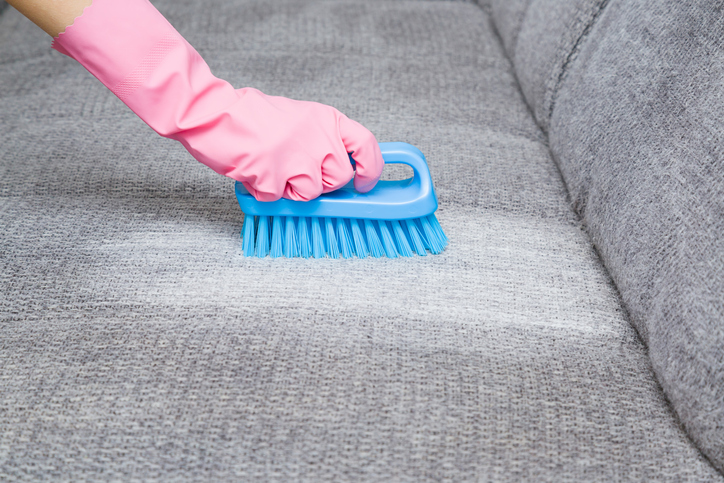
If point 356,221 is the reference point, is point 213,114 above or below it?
above

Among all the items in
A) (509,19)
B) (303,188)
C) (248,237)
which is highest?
(509,19)

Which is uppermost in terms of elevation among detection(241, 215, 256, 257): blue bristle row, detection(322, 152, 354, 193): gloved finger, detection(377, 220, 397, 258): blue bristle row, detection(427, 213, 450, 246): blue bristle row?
detection(322, 152, 354, 193): gloved finger

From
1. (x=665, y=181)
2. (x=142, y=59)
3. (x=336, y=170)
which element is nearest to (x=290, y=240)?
(x=336, y=170)

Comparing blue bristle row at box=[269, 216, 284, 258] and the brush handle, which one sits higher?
the brush handle

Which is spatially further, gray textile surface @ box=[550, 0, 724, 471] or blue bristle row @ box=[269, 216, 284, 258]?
blue bristle row @ box=[269, 216, 284, 258]

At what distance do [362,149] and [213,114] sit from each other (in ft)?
0.64

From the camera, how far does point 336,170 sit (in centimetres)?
73

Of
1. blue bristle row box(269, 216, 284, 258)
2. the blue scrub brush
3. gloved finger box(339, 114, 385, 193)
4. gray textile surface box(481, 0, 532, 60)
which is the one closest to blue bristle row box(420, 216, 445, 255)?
the blue scrub brush

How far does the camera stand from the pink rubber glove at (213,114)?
2.15 ft

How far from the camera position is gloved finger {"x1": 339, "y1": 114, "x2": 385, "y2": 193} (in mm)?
728

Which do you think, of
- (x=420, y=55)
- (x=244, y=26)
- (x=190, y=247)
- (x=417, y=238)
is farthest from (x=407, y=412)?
(x=244, y=26)

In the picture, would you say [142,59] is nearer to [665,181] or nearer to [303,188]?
[303,188]

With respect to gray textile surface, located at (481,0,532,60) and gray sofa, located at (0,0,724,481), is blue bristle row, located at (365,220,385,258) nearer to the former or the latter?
gray sofa, located at (0,0,724,481)

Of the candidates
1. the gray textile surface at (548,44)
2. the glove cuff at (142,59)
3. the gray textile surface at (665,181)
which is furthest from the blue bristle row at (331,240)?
the gray textile surface at (548,44)
